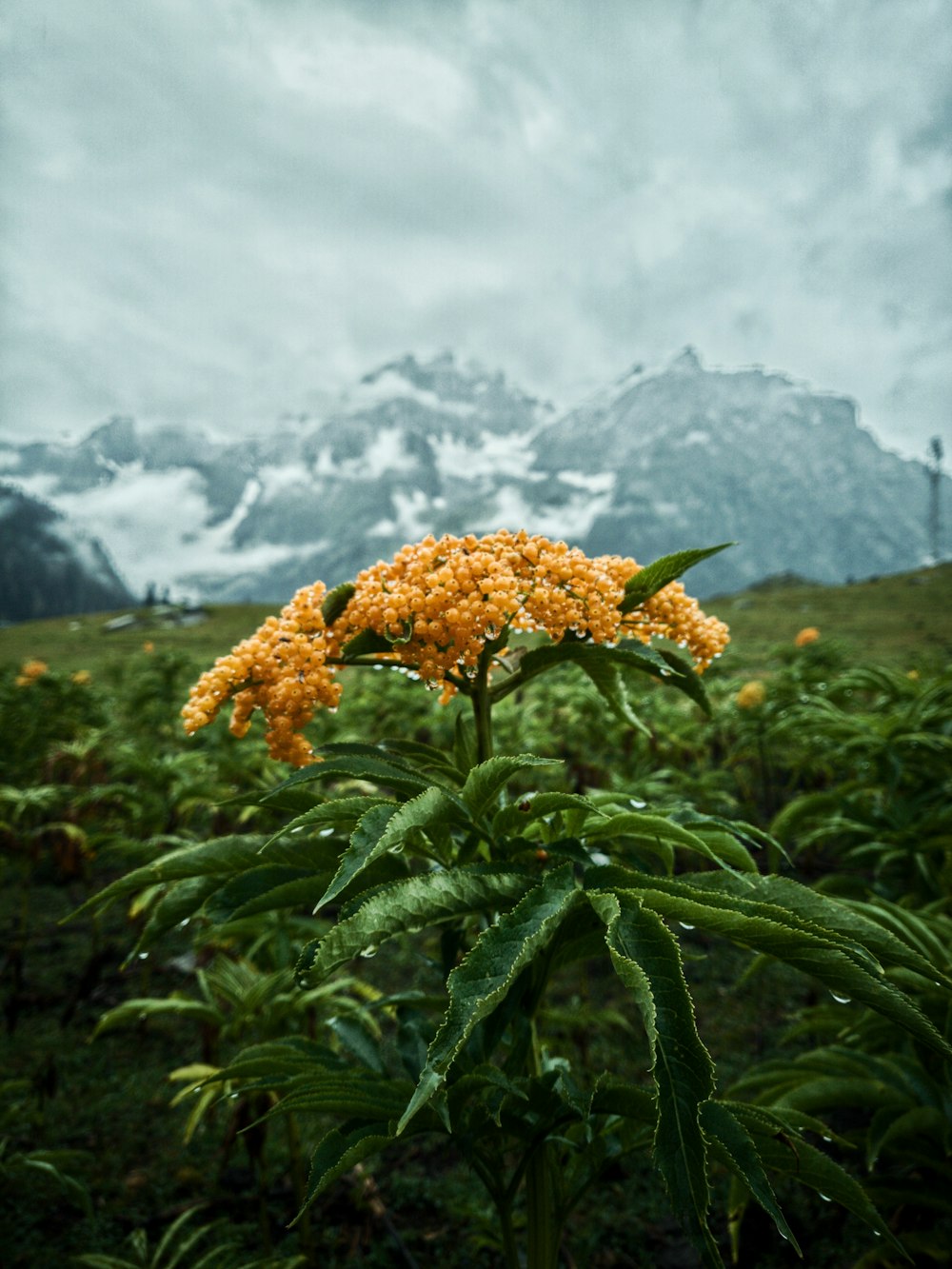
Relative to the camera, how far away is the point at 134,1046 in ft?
14.6

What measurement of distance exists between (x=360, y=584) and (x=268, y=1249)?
275 centimetres

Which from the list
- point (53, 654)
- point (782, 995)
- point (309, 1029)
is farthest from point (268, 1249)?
point (53, 654)

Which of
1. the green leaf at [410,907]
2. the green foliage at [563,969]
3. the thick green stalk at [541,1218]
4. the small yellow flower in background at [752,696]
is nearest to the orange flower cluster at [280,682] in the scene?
the green foliage at [563,969]

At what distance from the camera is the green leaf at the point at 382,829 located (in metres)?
1.00

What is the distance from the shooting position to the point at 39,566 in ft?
507

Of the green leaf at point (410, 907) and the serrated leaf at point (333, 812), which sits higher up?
the serrated leaf at point (333, 812)

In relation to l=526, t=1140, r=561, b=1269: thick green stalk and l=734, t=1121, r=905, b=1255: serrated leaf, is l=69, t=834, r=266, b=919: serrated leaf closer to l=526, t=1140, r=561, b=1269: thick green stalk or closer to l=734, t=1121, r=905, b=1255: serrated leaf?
l=526, t=1140, r=561, b=1269: thick green stalk

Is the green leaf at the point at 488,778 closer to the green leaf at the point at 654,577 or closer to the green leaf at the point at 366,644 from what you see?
the green leaf at the point at 366,644

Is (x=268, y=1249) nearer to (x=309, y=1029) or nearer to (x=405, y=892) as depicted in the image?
(x=309, y=1029)

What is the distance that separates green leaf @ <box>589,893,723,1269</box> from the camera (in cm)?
82

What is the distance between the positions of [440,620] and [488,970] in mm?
763

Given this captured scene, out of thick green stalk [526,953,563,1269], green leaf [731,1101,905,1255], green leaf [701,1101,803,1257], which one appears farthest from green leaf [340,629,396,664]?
green leaf [731,1101,905,1255]

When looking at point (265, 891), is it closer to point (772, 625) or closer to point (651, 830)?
point (651, 830)

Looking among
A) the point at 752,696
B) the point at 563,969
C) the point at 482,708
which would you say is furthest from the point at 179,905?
the point at 752,696
